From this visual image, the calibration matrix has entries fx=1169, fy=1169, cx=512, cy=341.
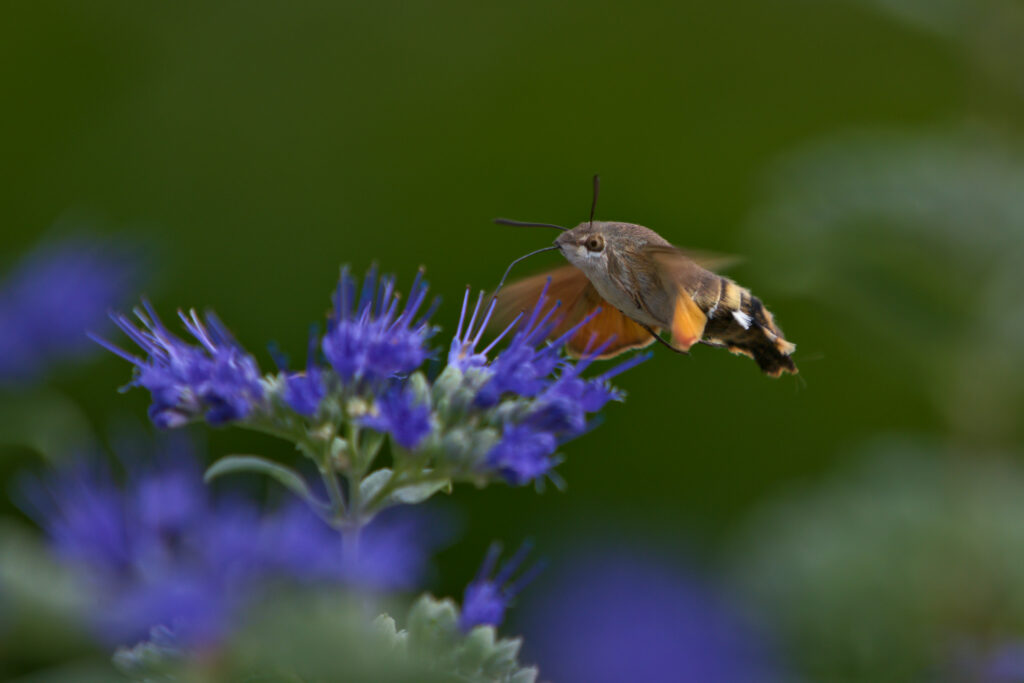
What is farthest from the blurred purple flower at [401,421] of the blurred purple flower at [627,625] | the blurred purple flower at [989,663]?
the blurred purple flower at [627,625]

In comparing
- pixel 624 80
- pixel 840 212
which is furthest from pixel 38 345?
Answer: pixel 624 80

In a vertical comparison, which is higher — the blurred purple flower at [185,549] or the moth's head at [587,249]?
the moth's head at [587,249]

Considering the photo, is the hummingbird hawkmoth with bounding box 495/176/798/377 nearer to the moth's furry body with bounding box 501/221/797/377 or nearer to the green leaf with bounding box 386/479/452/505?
the moth's furry body with bounding box 501/221/797/377

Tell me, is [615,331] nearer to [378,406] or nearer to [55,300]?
[378,406]

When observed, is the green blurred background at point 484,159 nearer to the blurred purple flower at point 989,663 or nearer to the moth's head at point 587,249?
the blurred purple flower at point 989,663

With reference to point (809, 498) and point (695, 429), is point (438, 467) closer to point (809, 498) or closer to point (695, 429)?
point (809, 498)

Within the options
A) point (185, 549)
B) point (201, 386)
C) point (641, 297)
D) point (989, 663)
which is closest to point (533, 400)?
point (641, 297)

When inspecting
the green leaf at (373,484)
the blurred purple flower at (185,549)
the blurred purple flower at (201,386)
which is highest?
the blurred purple flower at (201,386)
